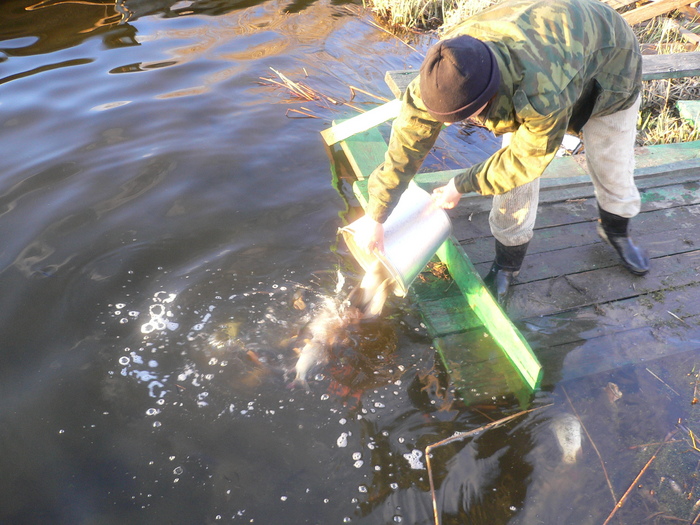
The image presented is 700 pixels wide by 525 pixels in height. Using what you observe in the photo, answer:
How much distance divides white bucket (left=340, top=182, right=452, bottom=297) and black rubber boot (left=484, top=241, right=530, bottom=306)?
404 millimetres

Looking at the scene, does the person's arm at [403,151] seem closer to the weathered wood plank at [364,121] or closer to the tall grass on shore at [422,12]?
the weathered wood plank at [364,121]

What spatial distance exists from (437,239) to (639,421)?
59.4 inches

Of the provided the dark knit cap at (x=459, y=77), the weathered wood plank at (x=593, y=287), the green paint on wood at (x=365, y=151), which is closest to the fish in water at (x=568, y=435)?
the weathered wood plank at (x=593, y=287)

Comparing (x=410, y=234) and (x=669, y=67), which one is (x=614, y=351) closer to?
(x=410, y=234)

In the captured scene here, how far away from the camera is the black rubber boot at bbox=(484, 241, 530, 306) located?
10.7 ft

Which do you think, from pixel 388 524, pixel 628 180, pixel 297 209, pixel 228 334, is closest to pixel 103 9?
pixel 297 209

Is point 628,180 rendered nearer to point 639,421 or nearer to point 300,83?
point 639,421

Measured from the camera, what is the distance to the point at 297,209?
4.57 meters

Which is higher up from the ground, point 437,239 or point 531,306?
point 437,239

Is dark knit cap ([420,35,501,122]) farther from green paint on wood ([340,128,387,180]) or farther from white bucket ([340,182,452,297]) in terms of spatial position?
green paint on wood ([340,128,387,180])

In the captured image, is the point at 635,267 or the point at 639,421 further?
the point at 635,267

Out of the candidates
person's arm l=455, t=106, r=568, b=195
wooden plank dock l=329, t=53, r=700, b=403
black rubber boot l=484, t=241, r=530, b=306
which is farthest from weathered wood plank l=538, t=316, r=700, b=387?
person's arm l=455, t=106, r=568, b=195

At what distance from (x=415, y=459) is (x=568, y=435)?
2.81 feet

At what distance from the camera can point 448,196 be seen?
2.97m
